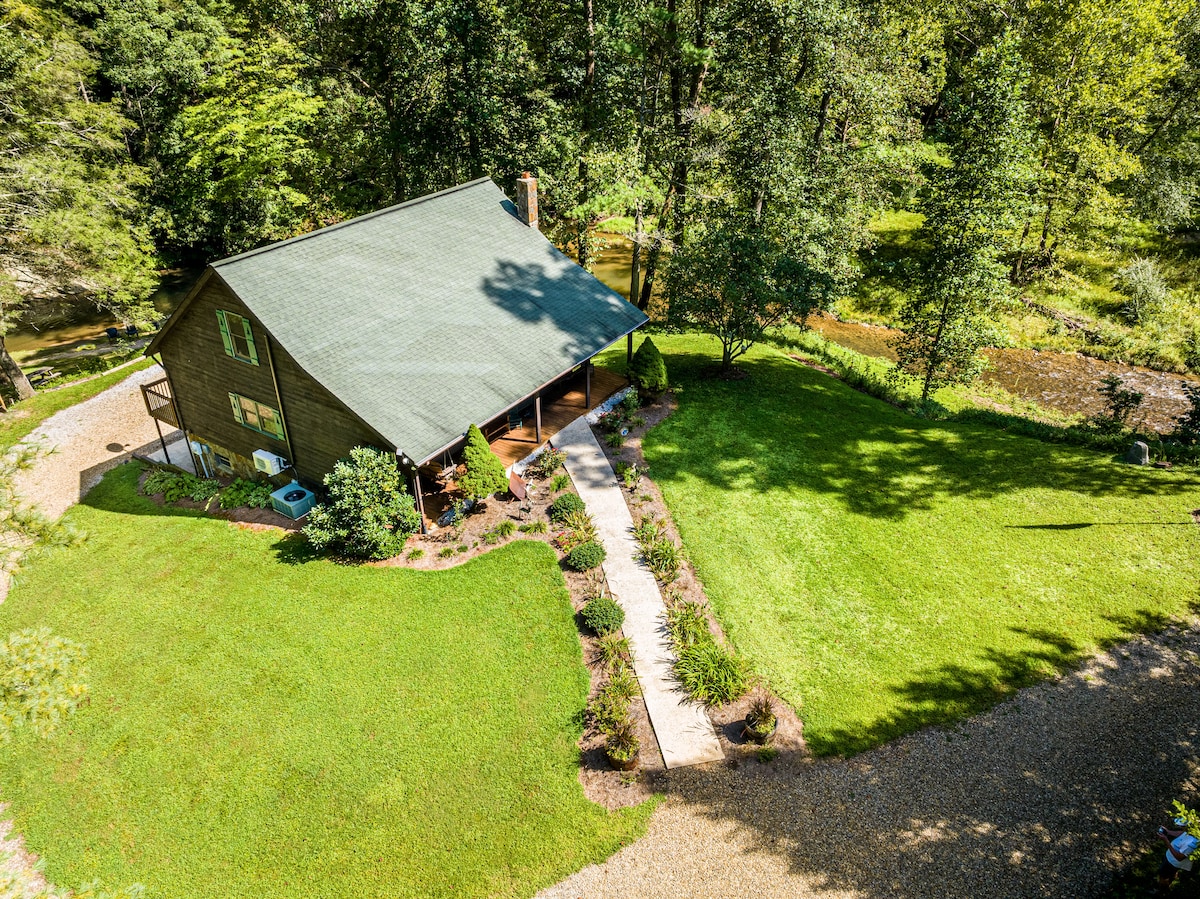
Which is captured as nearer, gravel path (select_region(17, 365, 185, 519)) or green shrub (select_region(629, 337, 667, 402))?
gravel path (select_region(17, 365, 185, 519))

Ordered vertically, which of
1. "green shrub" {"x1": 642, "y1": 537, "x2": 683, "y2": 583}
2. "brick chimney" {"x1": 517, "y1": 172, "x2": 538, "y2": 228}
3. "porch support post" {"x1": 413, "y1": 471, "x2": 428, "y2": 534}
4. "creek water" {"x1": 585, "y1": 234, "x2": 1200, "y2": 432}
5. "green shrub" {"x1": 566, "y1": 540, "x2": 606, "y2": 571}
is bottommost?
"creek water" {"x1": 585, "y1": 234, "x2": 1200, "y2": 432}

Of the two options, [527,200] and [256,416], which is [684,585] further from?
[527,200]

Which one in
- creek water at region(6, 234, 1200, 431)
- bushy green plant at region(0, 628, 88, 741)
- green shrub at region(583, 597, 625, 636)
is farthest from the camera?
creek water at region(6, 234, 1200, 431)

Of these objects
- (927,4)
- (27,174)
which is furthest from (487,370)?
(927,4)

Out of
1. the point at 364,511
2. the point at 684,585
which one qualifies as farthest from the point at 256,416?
the point at 684,585

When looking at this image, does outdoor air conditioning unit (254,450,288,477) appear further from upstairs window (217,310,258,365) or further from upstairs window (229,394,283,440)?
upstairs window (217,310,258,365)

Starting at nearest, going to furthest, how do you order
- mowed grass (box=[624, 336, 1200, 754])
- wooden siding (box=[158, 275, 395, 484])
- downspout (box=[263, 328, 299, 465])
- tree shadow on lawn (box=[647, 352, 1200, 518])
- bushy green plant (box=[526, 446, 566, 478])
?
mowed grass (box=[624, 336, 1200, 754])
wooden siding (box=[158, 275, 395, 484])
downspout (box=[263, 328, 299, 465])
tree shadow on lawn (box=[647, 352, 1200, 518])
bushy green plant (box=[526, 446, 566, 478])

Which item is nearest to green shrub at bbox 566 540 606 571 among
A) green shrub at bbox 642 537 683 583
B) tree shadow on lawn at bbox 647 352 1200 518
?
green shrub at bbox 642 537 683 583
